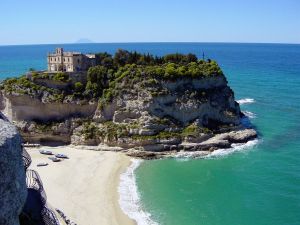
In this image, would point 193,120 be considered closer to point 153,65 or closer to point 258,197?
point 153,65

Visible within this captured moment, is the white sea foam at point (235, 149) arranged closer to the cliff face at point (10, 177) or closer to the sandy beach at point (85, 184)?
the sandy beach at point (85, 184)

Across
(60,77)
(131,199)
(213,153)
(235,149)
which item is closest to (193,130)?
(213,153)

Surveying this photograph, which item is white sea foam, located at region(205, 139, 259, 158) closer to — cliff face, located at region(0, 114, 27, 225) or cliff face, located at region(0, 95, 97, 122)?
cliff face, located at region(0, 95, 97, 122)

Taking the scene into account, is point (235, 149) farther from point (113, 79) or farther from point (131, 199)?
point (113, 79)

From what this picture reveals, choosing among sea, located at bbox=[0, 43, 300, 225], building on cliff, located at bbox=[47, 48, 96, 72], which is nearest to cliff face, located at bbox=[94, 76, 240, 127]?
sea, located at bbox=[0, 43, 300, 225]

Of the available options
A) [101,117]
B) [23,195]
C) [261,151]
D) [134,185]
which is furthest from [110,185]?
[23,195]
